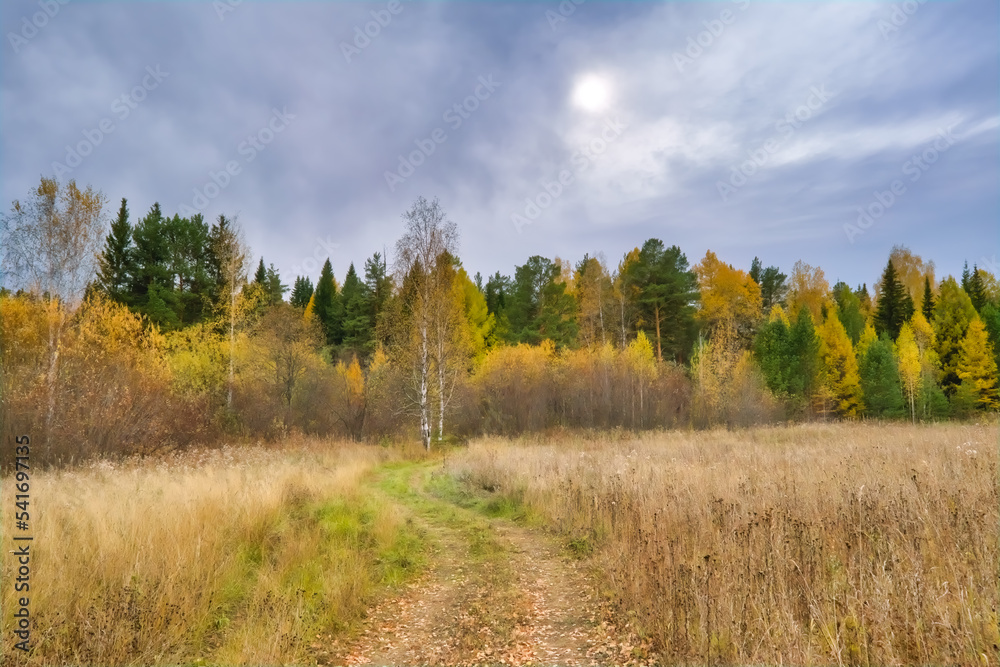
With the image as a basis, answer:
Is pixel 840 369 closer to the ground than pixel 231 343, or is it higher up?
closer to the ground

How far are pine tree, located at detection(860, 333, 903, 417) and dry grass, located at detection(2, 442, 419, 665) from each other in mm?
40741

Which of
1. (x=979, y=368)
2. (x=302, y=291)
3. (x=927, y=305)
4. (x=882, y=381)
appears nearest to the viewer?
(x=979, y=368)

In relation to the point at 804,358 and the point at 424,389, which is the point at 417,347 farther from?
the point at 804,358

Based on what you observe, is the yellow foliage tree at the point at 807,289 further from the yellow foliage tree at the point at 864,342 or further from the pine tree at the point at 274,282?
the pine tree at the point at 274,282

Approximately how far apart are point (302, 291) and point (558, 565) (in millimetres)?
56783

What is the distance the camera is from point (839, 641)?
329 cm

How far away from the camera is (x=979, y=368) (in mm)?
34000

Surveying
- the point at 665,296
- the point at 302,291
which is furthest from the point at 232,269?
the point at 302,291

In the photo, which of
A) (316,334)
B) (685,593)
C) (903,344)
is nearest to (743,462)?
(685,593)

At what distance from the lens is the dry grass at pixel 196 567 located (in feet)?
12.6

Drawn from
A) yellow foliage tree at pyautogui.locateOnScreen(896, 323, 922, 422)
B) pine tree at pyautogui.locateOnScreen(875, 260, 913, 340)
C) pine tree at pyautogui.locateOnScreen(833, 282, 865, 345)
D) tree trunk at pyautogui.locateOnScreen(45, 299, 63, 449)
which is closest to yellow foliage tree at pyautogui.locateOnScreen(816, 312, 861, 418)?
yellow foliage tree at pyautogui.locateOnScreen(896, 323, 922, 422)

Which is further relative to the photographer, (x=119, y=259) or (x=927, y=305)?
(x=927, y=305)

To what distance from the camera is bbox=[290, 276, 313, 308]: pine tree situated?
54.3 m

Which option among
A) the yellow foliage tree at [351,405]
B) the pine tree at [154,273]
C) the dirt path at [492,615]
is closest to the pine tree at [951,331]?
the yellow foliage tree at [351,405]
